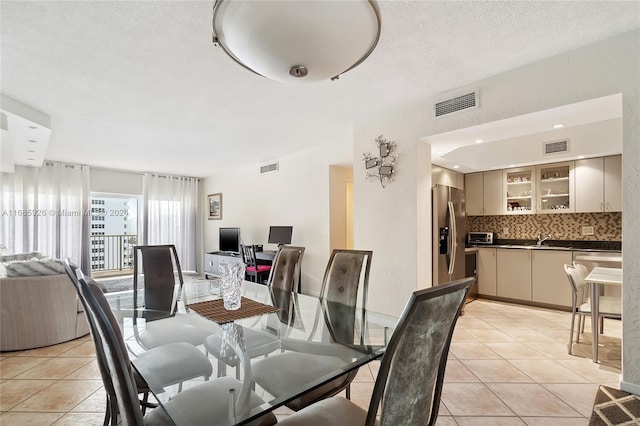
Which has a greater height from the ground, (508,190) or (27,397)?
(508,190)

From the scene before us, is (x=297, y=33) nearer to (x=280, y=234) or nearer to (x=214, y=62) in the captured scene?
(x=214, y=62)

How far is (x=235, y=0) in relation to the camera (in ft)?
3.29

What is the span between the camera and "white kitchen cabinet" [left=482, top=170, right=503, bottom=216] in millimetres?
5102

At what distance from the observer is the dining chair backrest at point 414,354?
2.80 ft

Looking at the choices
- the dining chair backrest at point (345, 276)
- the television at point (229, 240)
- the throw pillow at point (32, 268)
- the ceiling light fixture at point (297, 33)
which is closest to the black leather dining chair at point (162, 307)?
the dining chair backrest at point (345, 276)

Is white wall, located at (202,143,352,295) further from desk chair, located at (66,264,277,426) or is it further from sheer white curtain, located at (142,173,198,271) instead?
desk chair, located at (66,264,277,426)

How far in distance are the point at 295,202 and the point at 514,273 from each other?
364cm

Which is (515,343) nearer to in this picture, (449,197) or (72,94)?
(449,197)

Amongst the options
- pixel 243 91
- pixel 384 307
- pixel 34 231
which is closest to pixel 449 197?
pixel 384 307

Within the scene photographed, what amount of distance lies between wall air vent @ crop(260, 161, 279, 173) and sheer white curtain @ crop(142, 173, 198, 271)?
2.83 metres

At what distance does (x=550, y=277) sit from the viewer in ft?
14.2

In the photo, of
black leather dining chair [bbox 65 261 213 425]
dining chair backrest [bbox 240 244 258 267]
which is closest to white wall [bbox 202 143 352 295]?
dining chair backrest [bbox 240 244 258 267]

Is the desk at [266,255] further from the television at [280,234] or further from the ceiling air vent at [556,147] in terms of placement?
the ceiling air vent at [556,147]

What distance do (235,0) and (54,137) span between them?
5.00m
